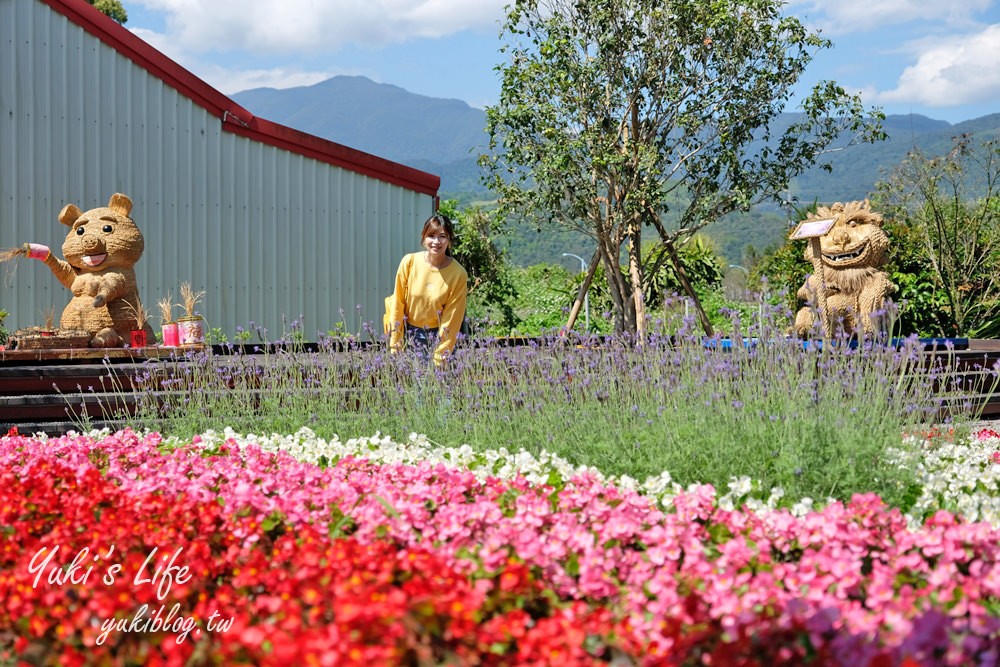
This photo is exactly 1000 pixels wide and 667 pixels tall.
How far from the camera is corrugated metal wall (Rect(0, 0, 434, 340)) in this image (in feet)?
33.5

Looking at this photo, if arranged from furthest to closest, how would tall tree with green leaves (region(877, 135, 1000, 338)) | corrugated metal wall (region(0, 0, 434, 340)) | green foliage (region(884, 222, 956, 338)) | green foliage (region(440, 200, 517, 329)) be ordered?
green foliage (region(440, 200, 517, 329)), tall tree with green leaves (region(877, 135, 1000, 338)), green foliage (region(884, 222, 956, 338)), corrugated metal wall (region(0, 0, 434, 340))

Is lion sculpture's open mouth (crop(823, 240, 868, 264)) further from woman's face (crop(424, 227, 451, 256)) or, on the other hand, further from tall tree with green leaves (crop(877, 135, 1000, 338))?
woman's face (crop(424, 227, 451, 256))

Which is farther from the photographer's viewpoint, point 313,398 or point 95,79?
point 95,79

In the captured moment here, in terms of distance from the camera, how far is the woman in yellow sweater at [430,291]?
6.10m

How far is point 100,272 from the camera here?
8.44 meters

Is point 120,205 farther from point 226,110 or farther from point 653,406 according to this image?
point 653,406

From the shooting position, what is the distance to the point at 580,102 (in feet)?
33.3

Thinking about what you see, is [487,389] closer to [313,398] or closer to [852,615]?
[313,398]

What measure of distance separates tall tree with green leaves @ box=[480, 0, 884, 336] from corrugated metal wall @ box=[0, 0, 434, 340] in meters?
2.09

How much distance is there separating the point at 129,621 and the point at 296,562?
42 centimetres

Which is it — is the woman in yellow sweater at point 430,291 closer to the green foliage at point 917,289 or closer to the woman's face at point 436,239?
the woman's face at point 436,239

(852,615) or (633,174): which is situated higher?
(633,174)

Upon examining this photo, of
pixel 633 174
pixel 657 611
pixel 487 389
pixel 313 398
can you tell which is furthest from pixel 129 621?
pixel 633 174

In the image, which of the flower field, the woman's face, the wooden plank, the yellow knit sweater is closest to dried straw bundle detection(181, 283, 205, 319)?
the wooden plank
